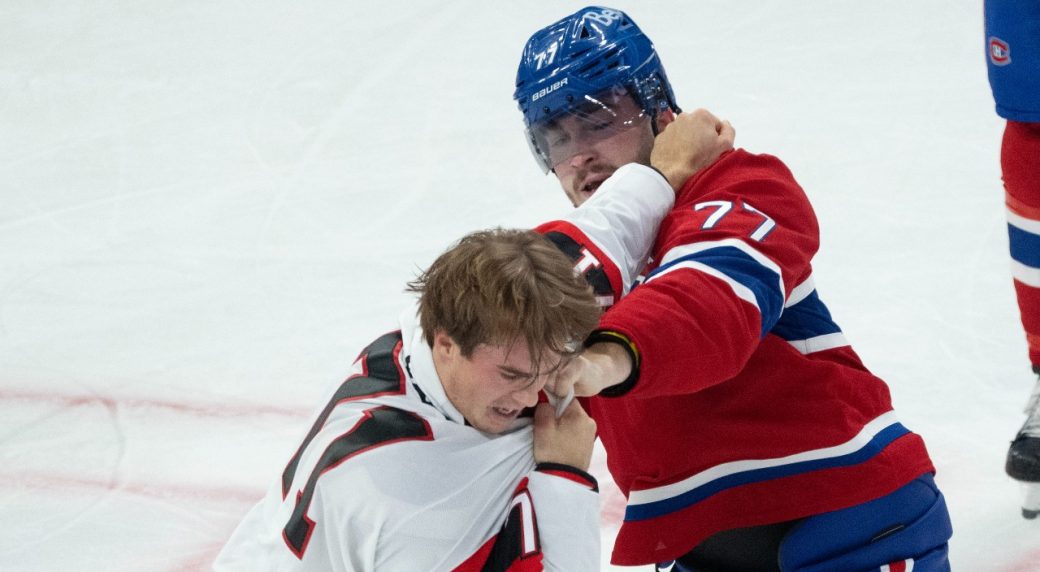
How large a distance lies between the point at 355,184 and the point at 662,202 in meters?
2.69

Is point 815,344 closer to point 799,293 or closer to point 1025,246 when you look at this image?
point 799,293

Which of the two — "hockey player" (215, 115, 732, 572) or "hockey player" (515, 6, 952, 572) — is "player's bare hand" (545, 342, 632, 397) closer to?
"hockey player" (215, 115, 732, 572)

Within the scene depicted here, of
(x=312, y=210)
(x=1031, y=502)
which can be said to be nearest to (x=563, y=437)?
(x=1031, y=502)

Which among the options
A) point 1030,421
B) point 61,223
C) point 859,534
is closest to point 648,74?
point 859,534

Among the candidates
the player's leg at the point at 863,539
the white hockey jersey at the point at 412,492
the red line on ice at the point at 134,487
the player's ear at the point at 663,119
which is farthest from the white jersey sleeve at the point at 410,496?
the red line on ice at the point at 134,487

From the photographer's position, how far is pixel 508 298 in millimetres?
1379

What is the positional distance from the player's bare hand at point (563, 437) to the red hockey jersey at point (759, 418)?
0.19 metres

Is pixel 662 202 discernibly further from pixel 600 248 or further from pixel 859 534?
pixel 859 534

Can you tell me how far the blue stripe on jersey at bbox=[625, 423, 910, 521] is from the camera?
1.79 metres

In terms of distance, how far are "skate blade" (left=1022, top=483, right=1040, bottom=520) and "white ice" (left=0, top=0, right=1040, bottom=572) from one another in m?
0.03

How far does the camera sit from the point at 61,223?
4191mm

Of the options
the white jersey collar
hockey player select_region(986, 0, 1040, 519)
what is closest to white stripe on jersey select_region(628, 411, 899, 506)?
the white jersey collar

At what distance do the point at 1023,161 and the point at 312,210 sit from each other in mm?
2346

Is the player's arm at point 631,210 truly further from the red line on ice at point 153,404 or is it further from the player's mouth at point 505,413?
the red line on ice at point 153,404
